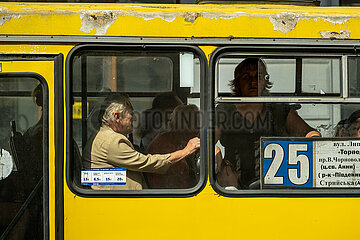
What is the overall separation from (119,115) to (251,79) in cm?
101

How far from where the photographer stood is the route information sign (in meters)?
3.86

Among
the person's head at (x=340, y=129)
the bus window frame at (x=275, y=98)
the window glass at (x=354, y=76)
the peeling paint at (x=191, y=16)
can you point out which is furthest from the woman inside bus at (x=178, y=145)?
the window glass at (x=354, y=76)

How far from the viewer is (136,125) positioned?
3908 millimetres

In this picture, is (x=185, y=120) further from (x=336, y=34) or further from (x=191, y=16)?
(x=336, y=34)

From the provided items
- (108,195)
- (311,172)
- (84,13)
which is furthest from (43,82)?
(311,172)

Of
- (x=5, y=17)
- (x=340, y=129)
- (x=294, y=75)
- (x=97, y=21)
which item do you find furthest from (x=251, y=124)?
(x=5, y=17)

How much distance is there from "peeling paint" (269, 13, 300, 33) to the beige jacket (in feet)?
4.15

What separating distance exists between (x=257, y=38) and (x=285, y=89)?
0.43 metres

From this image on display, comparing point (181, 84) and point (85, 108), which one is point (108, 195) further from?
point (181, 84)

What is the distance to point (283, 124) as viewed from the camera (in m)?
3.91

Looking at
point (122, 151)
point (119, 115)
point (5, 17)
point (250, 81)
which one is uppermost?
point (5, 17)

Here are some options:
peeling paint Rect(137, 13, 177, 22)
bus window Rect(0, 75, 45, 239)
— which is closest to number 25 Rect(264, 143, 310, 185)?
peeling paint Rect(137, 13, 177, 22)

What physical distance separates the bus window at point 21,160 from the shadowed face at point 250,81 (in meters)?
1.46

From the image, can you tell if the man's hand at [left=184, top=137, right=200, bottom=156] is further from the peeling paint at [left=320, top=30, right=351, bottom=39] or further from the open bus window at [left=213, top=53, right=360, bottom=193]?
the peeling paint at [left=320, top=30, right=351, bottom=39]
